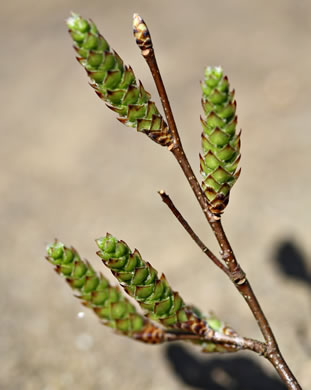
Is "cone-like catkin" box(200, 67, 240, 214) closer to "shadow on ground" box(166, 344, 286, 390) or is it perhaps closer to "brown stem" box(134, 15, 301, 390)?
"brown stem" box(134, 15, 301, 390)

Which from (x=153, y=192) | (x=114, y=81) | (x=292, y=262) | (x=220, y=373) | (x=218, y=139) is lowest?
(x=220, y=373)

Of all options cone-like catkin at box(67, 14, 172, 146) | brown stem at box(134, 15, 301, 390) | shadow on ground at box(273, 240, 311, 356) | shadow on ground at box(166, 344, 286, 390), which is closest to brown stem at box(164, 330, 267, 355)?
brown stem at box(134, 15, 301, 390)

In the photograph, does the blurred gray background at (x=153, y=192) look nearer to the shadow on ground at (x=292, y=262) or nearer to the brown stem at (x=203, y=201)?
the shadow on ground at (x=292, y=262)

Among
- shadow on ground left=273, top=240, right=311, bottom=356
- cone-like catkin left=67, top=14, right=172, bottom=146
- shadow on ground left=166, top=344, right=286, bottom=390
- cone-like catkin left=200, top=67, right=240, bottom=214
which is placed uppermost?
cone-like catkin left=67, top=14, right=172, bottom=146

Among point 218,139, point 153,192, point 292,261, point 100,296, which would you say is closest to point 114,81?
point 218,139

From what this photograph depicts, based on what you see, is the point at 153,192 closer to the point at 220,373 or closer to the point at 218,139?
the point at 220,373

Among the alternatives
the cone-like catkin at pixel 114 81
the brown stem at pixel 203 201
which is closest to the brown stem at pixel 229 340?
the brown stem at pixel 203 201
